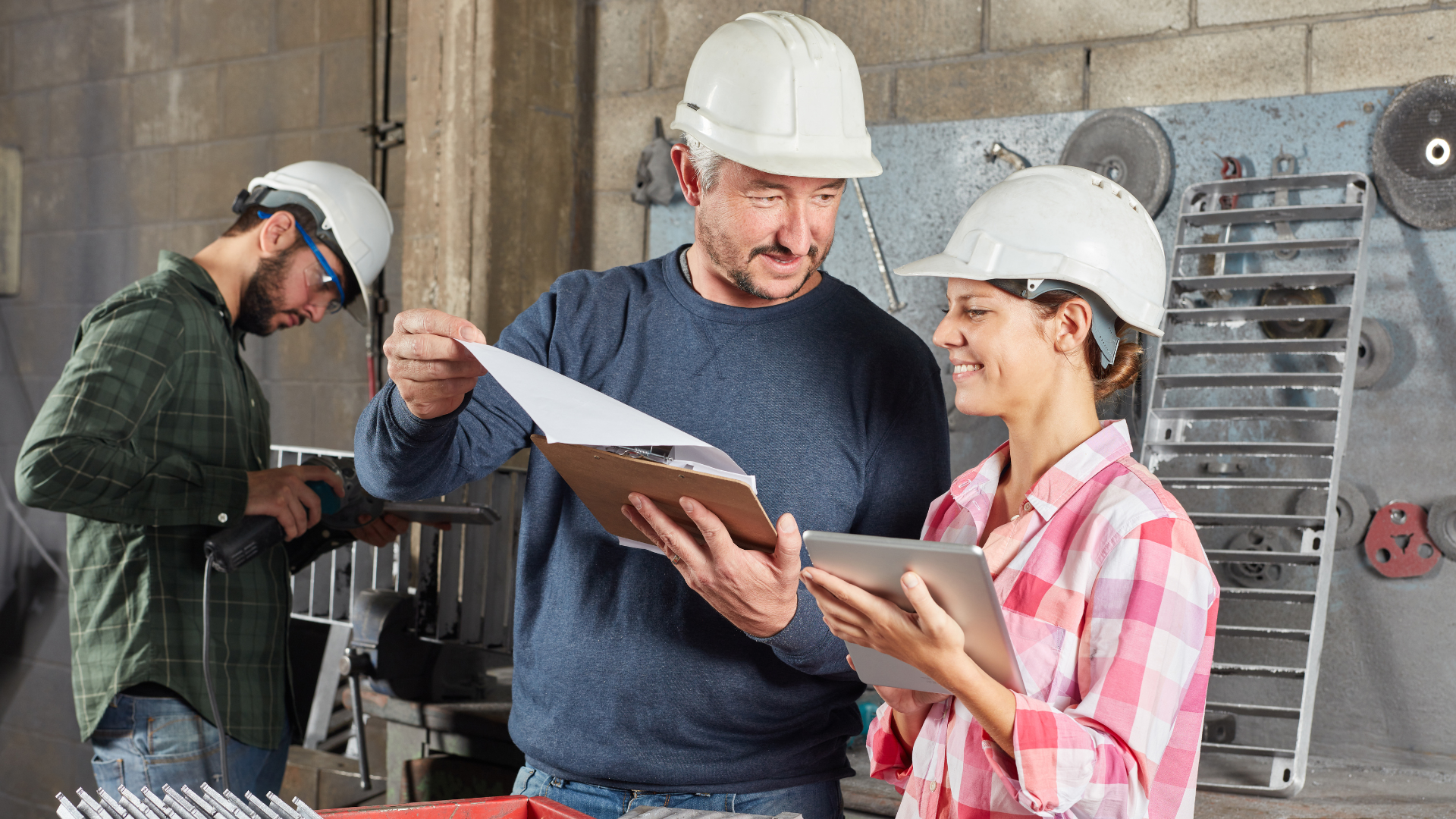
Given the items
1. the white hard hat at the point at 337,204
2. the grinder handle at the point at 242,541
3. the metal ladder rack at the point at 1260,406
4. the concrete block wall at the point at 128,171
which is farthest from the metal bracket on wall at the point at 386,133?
the metal ladder rack at the point at 1260,406

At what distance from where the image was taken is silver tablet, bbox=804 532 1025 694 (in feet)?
3.25

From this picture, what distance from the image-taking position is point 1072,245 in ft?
4.25

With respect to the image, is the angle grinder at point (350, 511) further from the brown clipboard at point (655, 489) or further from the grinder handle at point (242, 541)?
the brown clipboard at point (655, 489)

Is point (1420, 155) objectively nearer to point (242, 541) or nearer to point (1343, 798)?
point (1343, 798)

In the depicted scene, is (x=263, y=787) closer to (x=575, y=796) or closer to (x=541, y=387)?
(x=575, y=796)

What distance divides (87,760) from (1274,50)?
18.0 ft

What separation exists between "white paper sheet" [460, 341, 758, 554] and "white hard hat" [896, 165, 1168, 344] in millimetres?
406

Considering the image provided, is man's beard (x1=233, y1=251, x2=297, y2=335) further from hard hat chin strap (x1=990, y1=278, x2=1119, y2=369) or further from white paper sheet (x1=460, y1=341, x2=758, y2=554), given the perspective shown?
hard hat chin strap (x1=990, y1=278, x2=1119, y2=369)

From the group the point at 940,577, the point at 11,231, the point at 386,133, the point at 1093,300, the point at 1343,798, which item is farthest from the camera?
the point at 11,231

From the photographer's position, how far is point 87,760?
5.14 meters

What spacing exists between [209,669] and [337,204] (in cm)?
107

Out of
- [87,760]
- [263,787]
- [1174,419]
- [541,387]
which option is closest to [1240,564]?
[1174,419]

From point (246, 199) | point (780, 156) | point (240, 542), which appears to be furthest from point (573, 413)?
point (246, 199)

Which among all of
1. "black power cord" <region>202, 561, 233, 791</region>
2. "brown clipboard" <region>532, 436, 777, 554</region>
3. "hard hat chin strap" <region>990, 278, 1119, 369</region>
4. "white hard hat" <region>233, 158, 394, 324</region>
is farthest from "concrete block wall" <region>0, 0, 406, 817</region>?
"hard hat chin strap" <region>990, 278, 1119, 369</region>
